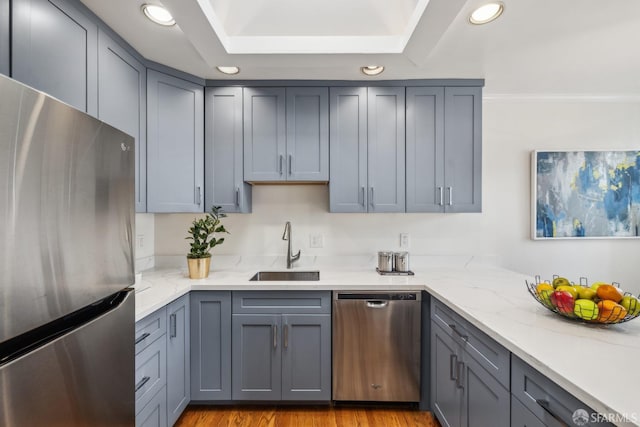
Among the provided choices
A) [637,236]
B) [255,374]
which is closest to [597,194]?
[637,236]

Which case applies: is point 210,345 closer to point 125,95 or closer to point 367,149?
point 125,95

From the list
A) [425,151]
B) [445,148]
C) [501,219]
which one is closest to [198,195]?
[425,151]

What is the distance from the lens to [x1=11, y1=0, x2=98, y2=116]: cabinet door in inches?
43.6

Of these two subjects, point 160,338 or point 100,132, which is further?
point 160,338

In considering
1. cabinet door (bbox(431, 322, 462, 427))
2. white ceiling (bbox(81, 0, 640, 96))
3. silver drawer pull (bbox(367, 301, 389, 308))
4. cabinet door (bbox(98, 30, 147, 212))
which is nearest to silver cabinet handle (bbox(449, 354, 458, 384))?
cabinet door (bbox(431, 322, 462, 427))

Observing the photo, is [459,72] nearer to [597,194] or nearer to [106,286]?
[597,194]

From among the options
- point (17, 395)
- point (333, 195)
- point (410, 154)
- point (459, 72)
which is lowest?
point (17, 395)

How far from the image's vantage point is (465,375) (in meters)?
1.46

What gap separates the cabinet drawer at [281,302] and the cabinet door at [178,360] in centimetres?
31

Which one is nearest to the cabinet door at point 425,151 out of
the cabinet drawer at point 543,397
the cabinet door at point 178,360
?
the cabinet drawer at point 543,397

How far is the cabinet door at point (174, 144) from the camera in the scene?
1969mm

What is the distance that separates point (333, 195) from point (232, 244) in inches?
38.8

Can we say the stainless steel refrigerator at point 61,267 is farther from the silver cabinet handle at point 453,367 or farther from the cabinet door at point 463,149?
the cabinet door at point 463,149

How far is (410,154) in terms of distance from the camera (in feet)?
7.50
